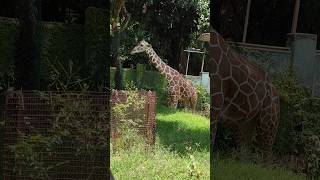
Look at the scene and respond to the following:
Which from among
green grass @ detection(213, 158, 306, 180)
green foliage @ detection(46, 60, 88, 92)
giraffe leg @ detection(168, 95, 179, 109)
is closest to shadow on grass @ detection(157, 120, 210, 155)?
giraffe leg @ detection(168, 95, 179, 109)

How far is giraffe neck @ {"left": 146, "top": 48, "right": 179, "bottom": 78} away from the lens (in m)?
2.84

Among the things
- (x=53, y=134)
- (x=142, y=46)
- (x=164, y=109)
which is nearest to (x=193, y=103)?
(x=164, y=109)

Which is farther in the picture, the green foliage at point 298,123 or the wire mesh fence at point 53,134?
the wire mesh fence at point 53,134

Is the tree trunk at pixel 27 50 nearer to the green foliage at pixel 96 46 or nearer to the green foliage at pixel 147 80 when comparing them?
the green foliage at pixel 96 46

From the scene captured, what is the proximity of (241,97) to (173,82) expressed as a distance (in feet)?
1.70

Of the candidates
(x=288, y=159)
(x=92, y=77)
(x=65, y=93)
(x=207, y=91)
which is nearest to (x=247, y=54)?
(x=207, y=91)

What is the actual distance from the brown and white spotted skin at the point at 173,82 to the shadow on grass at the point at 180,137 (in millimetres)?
175

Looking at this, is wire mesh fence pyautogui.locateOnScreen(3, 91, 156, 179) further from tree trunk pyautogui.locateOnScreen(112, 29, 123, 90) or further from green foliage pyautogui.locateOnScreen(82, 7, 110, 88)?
tree trunk pyautogui.locateOnScreen(112, 29, 123, 90)

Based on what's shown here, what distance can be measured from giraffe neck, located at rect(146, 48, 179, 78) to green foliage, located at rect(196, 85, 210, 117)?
233 mm

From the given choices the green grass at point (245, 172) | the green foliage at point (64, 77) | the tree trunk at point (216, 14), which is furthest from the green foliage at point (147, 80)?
the green foliage at point (64, 77)

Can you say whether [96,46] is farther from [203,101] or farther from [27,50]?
[203,101]

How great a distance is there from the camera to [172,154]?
10.0 ft

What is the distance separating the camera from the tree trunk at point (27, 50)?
3.62m

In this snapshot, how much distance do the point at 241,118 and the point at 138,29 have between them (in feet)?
3.11
